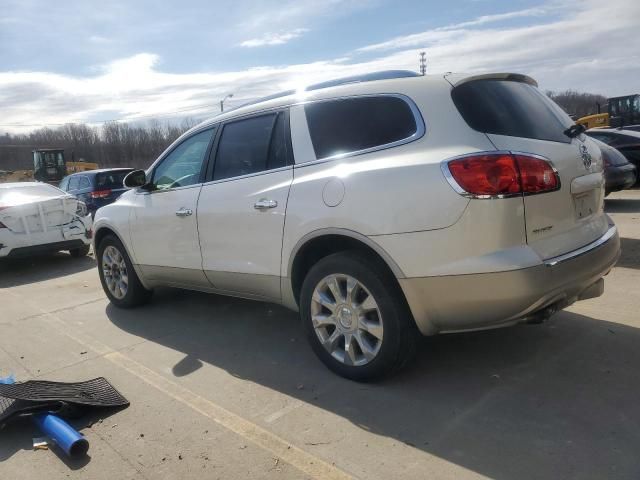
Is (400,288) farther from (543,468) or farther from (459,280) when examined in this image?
(543,468)

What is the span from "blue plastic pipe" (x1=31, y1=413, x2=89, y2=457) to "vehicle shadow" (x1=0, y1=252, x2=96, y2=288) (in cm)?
568

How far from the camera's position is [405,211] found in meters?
3.08

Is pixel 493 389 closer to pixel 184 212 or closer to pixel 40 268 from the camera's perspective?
pixel 184 212

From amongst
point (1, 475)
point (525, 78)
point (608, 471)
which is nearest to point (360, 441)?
point (608, 471)

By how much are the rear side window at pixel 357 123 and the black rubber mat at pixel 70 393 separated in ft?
7.00

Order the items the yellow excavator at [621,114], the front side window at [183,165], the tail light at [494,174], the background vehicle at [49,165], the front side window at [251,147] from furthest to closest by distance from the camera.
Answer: the background vehicle at [49,165] < the yellow excavator at [621,114] < the front side window at [183,165] < the front side window at [251,147] < the tail light at [494,174]

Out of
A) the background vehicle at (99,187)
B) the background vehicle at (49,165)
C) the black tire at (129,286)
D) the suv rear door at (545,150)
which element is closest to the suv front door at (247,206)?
the suv rear door at (545,150)

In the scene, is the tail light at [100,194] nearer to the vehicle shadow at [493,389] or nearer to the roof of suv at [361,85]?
the vehicle shadow at [493,389]

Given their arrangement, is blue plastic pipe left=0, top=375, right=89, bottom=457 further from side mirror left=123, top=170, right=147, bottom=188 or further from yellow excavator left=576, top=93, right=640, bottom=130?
yellow excavator left=576, top=93, right=640, bottom=130

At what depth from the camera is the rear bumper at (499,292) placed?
291cm

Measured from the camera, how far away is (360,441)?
2926mm

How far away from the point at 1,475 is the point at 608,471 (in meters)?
3.06

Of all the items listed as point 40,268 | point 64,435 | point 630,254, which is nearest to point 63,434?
point 64,435

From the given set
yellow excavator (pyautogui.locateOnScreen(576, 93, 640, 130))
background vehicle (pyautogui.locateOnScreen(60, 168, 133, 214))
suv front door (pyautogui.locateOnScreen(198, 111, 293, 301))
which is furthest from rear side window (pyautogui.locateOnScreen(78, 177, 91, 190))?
yellow excavator (pyautogui.locateOnScreen(576, 93, 640, 130))
